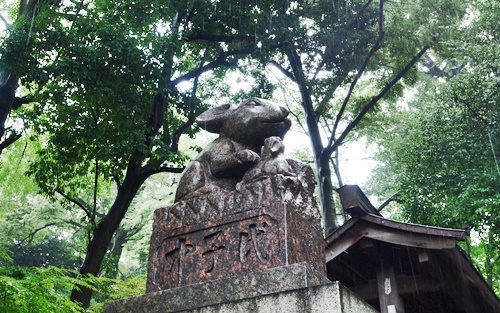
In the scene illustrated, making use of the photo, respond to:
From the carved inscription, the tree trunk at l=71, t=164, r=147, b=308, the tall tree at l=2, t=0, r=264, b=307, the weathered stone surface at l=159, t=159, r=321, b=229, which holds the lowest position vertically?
the carved inscription

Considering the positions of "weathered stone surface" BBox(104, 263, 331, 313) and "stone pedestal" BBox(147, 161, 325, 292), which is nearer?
→ "weathered stone surface" BBox(104, 263, 331, 313)

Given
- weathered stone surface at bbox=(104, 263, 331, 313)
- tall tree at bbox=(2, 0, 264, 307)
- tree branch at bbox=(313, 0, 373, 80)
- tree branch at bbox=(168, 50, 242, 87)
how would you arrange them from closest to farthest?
weathered stone surface at bbox=(104, 263, 331, 313)
tall tree at bbox=(2, 0, 264, 307)
tree branch at bbox=(168, 50, 242, 87)
tree branch at bbox=(313, 0, 373, 80)

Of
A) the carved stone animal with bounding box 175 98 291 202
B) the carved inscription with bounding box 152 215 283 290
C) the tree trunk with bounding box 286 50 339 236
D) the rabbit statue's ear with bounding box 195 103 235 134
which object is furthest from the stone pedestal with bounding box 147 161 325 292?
the tree trunk with bounding box 286 50 339 236

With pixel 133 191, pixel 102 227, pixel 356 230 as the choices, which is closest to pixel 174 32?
pixel 133 191

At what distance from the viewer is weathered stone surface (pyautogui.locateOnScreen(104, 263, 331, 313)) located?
3.59 metres

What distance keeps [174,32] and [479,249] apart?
12354 millimetres

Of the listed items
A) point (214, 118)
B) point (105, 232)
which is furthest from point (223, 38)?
point (214, 118)

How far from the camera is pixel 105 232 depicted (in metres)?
11.0

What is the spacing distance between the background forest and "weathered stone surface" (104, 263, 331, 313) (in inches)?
83.9

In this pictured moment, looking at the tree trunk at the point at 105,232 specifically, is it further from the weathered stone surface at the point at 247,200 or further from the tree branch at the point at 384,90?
the tree branch at the point at 384,90

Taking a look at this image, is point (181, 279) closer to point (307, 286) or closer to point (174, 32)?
point (307, 286)

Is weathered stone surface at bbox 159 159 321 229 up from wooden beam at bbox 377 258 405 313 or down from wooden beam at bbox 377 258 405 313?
down

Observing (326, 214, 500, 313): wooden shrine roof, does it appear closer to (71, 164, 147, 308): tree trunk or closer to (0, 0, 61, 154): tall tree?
(71, 164, 147, 308): tree trunk

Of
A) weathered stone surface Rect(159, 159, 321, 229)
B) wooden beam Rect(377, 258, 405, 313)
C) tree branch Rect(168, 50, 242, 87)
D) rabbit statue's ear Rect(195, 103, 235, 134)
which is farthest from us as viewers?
tree branch Rect(168, 50, 242, 87)
